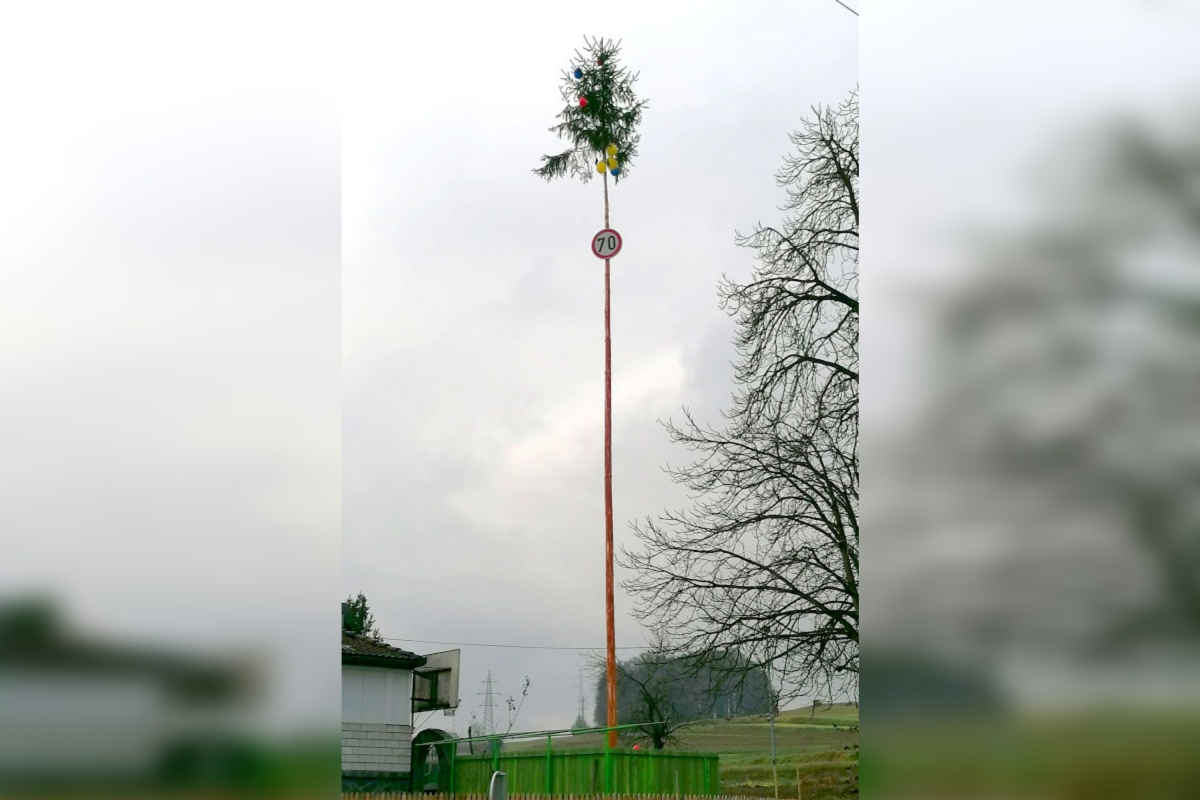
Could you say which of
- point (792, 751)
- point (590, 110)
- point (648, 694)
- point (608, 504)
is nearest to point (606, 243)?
point (590, 110)

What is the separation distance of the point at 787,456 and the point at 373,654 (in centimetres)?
159

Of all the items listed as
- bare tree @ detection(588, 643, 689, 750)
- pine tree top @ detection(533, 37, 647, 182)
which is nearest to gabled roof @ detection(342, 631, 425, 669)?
bare tree @ detection(588, 643, 689, 750)

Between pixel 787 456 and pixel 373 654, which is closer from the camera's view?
pixel 373 654

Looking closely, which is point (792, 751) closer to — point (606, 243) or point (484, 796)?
point (484, 796)

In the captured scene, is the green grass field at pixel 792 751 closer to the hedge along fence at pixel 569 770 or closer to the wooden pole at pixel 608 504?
the hedge along fence at pixel 569 770

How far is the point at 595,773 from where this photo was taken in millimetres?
3818

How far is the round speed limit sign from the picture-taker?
4.09m

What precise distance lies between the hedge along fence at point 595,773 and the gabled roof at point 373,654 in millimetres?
366

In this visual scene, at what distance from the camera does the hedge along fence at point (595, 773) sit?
3732 mm

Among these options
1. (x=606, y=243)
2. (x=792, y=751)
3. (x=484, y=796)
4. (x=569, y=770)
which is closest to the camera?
(x=484, y=796)

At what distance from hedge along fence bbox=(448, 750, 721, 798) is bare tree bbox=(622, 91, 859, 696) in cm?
40
